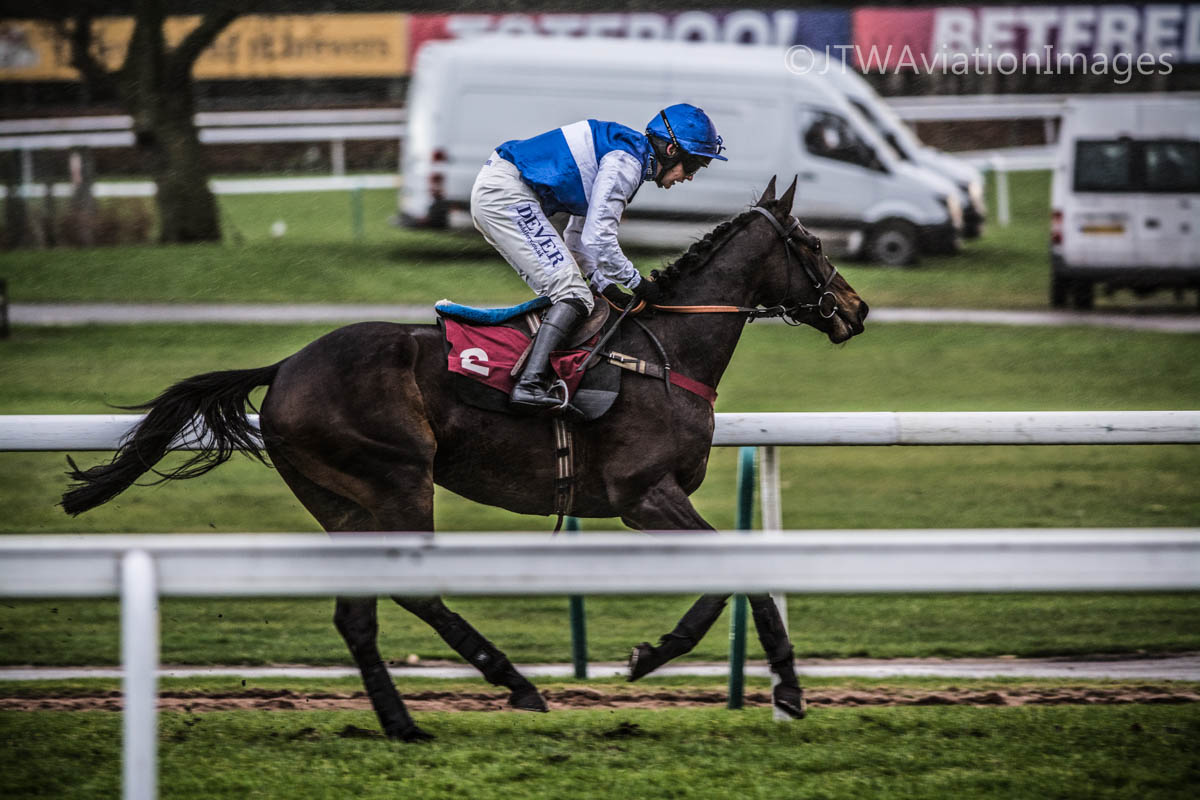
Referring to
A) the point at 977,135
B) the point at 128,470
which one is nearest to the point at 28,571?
the point at 128,470

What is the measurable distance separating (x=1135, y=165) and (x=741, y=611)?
12.7 metres

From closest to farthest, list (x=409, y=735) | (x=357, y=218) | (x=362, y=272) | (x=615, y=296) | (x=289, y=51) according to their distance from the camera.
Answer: (x=409, y=735)
(x=615, y=296)
(x=362, y=272)
(x=357, y=218)
(x=289, y=51)

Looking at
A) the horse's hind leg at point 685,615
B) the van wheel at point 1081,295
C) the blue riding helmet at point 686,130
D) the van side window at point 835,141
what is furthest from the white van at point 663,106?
the horse's hind leg at point 685,615

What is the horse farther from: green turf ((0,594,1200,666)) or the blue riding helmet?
green turf ((0,594,1200,666))

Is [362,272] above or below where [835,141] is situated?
below

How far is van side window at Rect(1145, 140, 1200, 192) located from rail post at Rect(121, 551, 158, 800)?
1485cm

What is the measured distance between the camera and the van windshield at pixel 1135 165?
15.8 metres

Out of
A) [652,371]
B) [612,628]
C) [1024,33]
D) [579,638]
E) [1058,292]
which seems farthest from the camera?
[1024,33]

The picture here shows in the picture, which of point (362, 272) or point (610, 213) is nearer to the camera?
point (610, 213)

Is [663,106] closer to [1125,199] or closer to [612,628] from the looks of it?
[1125,199]

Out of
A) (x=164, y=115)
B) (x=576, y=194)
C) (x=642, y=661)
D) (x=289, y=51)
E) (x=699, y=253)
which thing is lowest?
(x=642, y=661)

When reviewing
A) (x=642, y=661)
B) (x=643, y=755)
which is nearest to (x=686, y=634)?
(x=642, y=661)

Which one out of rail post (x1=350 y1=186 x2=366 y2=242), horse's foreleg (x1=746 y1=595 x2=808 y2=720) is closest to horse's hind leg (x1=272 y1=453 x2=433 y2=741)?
horse's foreleg (x1=746 y1=595 x2=808 y2=720)

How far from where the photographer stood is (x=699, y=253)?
503 centimetres
